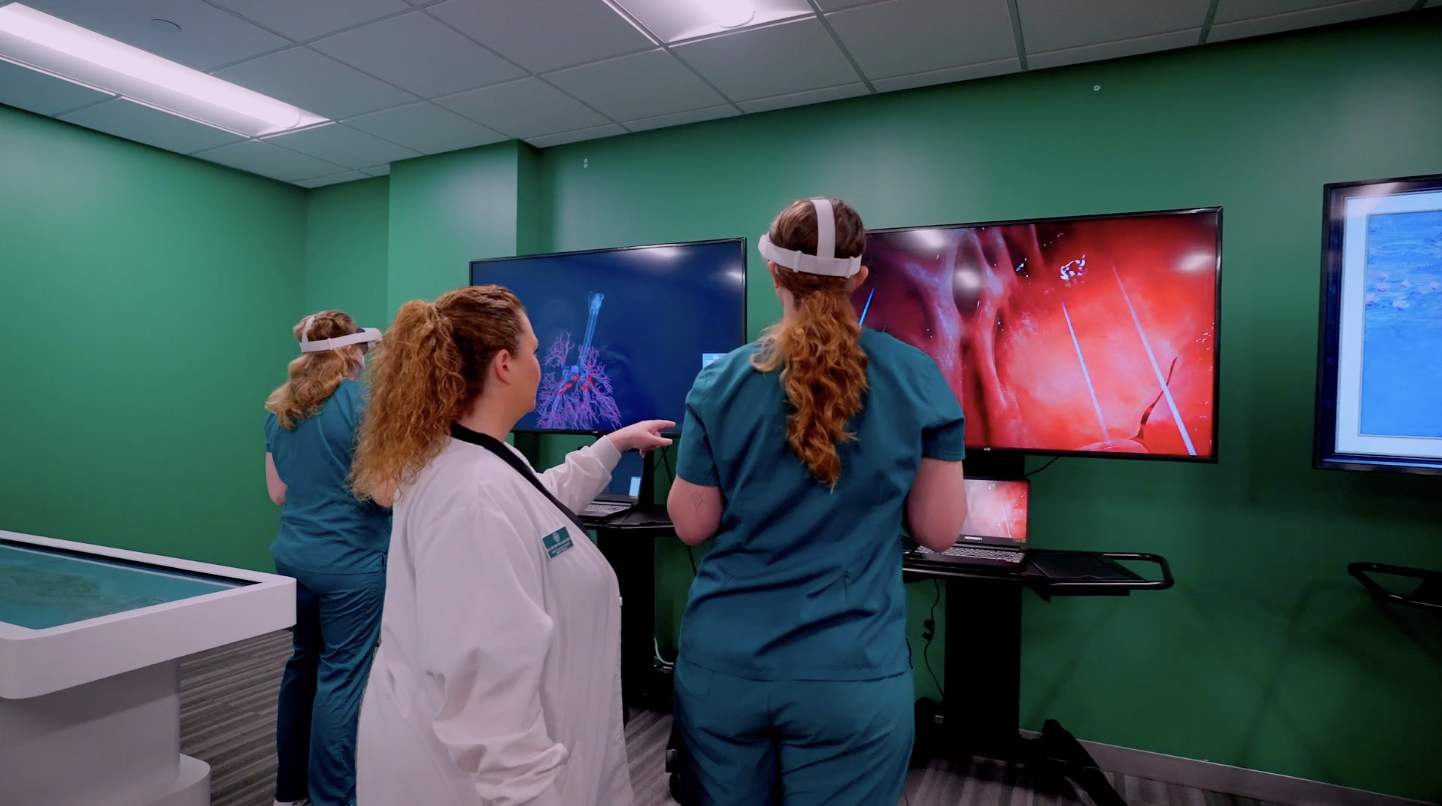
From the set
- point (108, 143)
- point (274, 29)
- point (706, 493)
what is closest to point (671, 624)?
point (706, 493)

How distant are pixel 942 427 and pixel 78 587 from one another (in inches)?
63.9

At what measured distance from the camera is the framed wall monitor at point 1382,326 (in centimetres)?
197

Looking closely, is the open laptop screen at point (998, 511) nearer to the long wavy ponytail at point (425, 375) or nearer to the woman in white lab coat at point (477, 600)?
the woman in white lab coat at point (477, 600)

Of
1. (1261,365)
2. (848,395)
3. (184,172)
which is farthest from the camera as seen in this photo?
(184,172)

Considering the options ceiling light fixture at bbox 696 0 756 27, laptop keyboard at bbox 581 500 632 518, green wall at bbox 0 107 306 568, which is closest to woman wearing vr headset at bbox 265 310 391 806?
laptop keyboard at bbox 581 500 632 518

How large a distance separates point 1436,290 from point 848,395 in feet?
6.19

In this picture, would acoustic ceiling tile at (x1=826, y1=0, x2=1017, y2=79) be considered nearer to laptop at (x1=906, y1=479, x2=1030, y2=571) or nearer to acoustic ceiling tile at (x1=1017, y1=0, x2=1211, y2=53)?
acoustic ceiling tile at (x1=1017, y1=0, x2=1211, y2=53)

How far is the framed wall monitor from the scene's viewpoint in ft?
6.46

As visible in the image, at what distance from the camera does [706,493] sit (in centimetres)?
127

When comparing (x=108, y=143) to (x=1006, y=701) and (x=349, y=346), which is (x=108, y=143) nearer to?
(x=349, y=346)

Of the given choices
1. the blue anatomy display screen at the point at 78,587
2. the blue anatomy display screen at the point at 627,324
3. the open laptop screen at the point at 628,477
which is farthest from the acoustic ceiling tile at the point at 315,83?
the blue anatomy display screen at the point at 78,587

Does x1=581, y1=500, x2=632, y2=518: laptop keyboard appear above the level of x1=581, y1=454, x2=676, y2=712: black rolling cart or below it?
above

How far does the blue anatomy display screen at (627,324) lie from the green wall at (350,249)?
1783 mm

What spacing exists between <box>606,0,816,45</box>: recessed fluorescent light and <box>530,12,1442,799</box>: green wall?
838 millimetres
